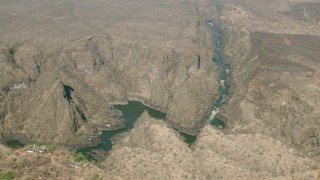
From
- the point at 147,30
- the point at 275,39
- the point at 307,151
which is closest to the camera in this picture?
the point at 307,151

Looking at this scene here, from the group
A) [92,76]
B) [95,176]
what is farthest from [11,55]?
[95,176]

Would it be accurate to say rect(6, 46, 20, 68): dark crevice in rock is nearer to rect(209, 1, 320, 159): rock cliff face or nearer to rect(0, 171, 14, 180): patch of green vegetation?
rect(209, 1, 320, 159): rock cliff face

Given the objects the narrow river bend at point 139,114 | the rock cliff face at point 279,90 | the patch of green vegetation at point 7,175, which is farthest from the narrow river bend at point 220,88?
the patch of green vegetation at point 7,175

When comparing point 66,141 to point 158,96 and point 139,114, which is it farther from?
point 158,96

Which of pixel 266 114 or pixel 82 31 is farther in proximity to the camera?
pixel 82 31

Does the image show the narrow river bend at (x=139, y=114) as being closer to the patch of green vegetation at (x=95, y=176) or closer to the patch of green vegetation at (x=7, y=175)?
the patch of green vegetation at (x=95, y=176)

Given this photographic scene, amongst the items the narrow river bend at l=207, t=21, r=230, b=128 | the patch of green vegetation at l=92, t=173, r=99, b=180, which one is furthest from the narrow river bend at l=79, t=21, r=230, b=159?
the patch of green vegetation at l=92, t=173, r=99, b=180

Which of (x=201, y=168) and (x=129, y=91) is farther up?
(x=201, y=168)

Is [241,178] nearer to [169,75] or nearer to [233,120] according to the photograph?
[233,120]

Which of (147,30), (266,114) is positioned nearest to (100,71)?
(147,30)
